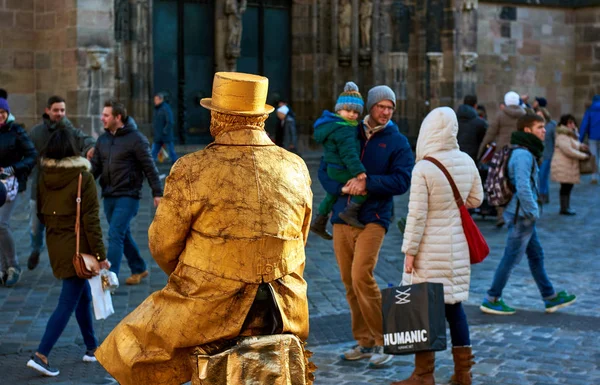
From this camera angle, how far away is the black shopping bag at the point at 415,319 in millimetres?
6660

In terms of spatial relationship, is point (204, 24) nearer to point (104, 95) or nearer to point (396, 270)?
point (104, 95)

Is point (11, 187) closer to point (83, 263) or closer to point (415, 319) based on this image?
point (83, 263)

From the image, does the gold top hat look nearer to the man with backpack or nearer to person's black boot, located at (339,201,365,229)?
person's black boot, located at (339,201,365,229)

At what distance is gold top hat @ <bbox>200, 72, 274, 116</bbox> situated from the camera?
4695 millimetres

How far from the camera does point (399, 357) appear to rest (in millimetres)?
7793

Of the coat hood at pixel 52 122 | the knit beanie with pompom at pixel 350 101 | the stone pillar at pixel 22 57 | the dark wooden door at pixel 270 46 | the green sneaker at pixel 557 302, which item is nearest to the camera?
the knit beanie with pompom at pixel 350 101

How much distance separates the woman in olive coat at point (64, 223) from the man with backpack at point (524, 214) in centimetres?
360

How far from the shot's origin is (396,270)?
36.9 feet

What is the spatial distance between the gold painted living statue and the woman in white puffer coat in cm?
226

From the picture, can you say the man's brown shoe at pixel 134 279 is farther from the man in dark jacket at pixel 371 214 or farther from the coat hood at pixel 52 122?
the man in dark jacket at pixel 371 214

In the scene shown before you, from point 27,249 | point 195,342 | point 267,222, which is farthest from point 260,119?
point 27,249

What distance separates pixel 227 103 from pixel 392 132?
303 cm

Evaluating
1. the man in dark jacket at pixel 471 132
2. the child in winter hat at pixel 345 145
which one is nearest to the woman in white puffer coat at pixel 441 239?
the child in winter hat at pixel 345 145

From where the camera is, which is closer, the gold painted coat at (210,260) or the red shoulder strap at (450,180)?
the gold painted coat at (210,260)
